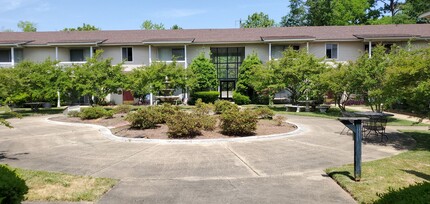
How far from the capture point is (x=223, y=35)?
36969 millimetres

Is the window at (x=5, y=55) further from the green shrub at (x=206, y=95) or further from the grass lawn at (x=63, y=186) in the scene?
the grass lawn at (x=63, y=186)

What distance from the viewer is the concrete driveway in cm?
646

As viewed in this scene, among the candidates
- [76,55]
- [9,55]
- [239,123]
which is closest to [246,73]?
[76,55]

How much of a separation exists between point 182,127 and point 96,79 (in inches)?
581

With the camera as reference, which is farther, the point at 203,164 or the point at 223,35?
the point at 223,35

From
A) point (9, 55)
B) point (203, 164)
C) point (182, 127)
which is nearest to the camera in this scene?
point (203, 164)

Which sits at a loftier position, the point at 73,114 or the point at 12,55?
the point at 12,55

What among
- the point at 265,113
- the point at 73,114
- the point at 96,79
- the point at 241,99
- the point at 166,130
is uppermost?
the point at 96,79

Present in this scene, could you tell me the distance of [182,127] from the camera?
12859 millimetres

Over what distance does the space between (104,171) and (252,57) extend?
2695 centimetres

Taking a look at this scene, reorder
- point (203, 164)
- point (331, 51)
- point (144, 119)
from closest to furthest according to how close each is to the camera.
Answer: point (203, 164) → point (144, 119) → point (331, 51)

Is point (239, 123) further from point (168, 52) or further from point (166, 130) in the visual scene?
point (168, 52)


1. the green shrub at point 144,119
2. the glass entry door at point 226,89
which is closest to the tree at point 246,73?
the glass entry door at point 226,89

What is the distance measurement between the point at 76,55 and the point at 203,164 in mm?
32440
